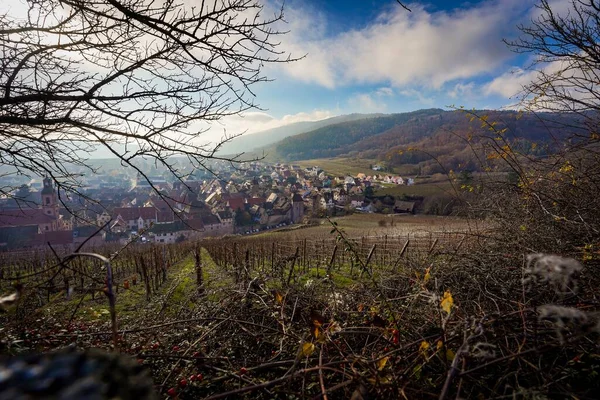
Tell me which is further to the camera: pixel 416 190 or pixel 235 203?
pixel 235 203

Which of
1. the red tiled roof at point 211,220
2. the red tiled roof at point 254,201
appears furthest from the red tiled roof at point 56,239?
the red tiled roof at point 254,201

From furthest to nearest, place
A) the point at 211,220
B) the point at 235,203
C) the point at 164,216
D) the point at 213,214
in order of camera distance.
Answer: the point at 235,203 < the point at 164,216 < the point at 213,214 < the point at 211,220

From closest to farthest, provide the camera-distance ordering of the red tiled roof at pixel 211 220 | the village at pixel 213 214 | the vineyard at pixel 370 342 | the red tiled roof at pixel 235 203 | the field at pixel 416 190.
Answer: the vineyard at pixel 370 342 < the village at pixel 213 214 < the red tiled roof at pixel 211 220 < the field at pixel 416 190 < the red tiled roof at pixel 235 203

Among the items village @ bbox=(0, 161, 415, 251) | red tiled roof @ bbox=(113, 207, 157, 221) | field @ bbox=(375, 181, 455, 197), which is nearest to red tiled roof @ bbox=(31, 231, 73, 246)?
village @ bbox=(0, 161, 415, 251)

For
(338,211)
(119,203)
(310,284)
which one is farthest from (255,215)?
(310,284)

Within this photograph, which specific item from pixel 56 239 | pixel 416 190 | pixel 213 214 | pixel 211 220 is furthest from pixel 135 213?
pixel 416 190

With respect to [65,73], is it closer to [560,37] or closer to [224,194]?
[560,37]

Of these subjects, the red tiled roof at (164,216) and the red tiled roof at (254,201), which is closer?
the red tiled roof at (164,216)

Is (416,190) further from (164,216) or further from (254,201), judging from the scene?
(164,216)

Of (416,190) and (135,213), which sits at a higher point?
(135,213)

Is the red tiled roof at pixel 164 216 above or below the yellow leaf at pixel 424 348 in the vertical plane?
below

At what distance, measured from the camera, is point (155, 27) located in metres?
2.72

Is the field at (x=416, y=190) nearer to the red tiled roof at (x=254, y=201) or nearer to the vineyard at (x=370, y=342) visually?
the red tiled roof at (x=254, y=201)

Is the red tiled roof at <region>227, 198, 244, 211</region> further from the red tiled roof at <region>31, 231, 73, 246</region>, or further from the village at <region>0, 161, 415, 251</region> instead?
the red tiled roof at <region>31, 231, 73, 246</region>
